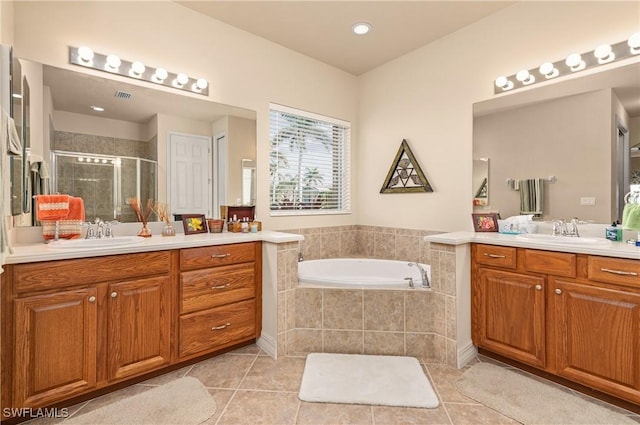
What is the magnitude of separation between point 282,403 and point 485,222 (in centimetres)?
213

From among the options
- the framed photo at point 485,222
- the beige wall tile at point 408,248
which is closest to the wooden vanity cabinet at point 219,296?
the beige wall tile at point 408,248

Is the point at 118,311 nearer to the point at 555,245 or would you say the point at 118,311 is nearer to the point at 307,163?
the point at 307,163

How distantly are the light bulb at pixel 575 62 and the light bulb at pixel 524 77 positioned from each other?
24 centimetres

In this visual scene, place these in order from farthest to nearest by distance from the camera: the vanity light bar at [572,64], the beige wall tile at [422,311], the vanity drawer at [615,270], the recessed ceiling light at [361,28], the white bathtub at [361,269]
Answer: the white bathtub at [361,269], the recessed ceiling light at [361,28], the beige wall tile at [422,311], the vanity light bar at [572,64], the vanity drawer at [615,270]

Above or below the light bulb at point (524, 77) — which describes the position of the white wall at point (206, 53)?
above

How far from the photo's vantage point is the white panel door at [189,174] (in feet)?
8.41

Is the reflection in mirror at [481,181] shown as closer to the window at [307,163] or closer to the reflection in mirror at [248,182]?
the window at [307,163]

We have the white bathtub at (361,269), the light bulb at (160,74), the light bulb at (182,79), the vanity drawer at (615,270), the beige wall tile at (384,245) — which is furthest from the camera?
the beige wall tile at (384,245)

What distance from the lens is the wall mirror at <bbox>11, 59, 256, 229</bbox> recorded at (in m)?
2.10

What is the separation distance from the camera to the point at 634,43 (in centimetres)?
203

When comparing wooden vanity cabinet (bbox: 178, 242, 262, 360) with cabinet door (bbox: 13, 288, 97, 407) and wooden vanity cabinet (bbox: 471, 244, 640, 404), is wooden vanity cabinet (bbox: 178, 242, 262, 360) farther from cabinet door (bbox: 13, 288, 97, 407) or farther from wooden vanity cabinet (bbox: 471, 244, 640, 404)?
wooden vanity cabinet (bbox: 471, 244, 640, 404)

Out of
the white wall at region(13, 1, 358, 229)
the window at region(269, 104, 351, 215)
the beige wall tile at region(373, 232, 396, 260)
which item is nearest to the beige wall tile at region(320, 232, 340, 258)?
the white wall at region(13, 1, 358, 229)

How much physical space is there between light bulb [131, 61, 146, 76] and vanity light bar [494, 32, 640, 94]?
9.42 feet

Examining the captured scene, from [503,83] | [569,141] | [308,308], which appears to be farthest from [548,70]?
[308,308]
